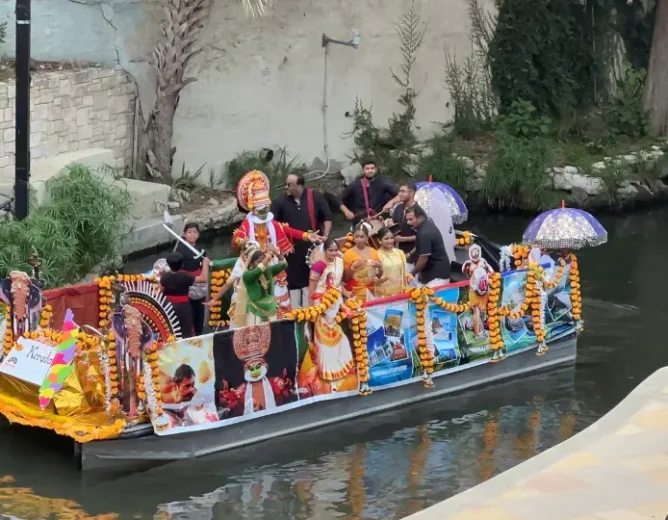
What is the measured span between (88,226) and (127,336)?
552cm

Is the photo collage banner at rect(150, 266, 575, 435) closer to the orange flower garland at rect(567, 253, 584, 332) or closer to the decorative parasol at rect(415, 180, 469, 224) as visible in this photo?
the orange flower garland at rect(567, 253, 584, 332)

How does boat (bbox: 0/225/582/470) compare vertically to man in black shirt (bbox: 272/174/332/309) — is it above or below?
below

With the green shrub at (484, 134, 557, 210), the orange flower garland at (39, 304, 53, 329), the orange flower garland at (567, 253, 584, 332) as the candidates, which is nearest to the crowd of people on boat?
the orange flower garland at (39, 304, 53, 329)

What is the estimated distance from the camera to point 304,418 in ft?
39.0

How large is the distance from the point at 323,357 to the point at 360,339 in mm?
410

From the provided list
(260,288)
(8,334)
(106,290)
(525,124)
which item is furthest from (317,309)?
(525,124)

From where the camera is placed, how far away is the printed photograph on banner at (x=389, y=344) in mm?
12102

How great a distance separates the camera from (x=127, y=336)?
34.8 feet

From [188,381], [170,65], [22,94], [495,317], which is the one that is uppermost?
[170,65]

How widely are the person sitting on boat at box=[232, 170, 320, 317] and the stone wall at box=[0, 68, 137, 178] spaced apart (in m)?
5.96

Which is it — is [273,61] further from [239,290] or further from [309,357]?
[309,357]

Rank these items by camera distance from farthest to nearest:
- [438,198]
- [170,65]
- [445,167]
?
[445,167] → [170,65] → [438,198]

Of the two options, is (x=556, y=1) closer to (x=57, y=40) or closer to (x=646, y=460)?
(x=57, y=40)

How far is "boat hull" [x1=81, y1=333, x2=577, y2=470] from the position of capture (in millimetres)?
10906
